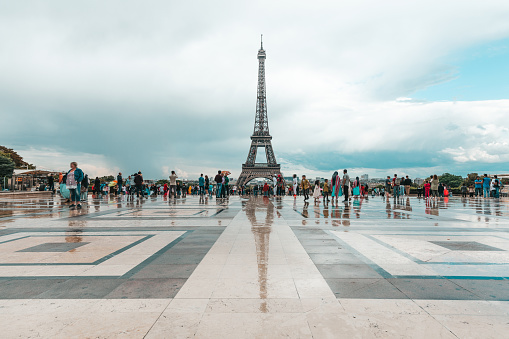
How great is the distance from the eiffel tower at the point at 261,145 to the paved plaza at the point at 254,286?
70.1 m

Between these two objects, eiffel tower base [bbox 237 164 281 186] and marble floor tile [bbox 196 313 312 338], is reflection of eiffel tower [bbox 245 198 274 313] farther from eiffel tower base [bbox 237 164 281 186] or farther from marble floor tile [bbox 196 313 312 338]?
eiffel tower base [bbox 237 164 281 186]

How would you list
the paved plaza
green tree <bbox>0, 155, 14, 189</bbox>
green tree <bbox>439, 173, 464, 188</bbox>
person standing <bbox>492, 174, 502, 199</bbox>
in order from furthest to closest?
1. green tree <bbox>439, 173, 464, 188</bbox>
2. green tree <bbox>0, 155, 14, 189</bbox>
3. person standing <bbox>492, 174, 502, 199</bbox>
4. the paved plaza

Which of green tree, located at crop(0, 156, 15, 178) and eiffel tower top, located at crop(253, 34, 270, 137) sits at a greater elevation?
eiffel tower top, located at crop(253, 34, 270, 137)

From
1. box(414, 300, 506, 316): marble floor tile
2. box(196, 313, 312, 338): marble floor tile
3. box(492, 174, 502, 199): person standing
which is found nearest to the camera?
box(196, 313, 312, 338): marble floor tile

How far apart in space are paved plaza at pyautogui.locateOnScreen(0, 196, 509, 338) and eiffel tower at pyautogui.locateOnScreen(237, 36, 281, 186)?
70.1 meters

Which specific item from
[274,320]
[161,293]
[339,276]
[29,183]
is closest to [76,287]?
[161,293]

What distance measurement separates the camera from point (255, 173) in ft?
252

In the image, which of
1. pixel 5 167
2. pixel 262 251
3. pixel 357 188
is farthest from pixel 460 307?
pixel 5 167

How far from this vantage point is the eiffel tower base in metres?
76.1

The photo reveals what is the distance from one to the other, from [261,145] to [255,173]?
9.22 m

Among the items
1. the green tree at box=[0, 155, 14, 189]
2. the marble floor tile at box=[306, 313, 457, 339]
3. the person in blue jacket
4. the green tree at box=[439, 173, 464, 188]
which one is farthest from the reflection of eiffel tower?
the green tree at box=[439, 173, 464, 188]

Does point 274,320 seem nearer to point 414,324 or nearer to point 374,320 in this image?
point 374,320

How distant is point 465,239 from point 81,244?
705cm

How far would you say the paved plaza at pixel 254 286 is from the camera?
2561mm
